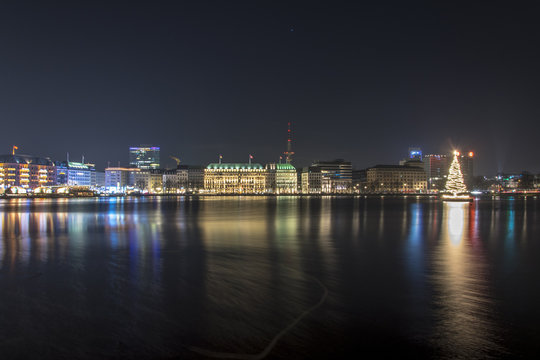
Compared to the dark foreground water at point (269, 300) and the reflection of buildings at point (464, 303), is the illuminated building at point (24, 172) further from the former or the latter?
the reflection of buildings at point (464, 303)

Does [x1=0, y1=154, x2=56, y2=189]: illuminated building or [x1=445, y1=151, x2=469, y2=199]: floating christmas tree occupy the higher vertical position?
[x1=0, y1=154, x2=56, y2=189]: illuminated building

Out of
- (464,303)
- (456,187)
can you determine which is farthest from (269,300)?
(456,187)

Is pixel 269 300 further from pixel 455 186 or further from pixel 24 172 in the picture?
pixel 24 172

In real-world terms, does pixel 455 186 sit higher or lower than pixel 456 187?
higher

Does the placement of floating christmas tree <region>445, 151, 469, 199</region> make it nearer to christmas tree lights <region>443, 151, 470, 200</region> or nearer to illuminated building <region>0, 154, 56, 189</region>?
christmas tree lights <region>443, 151, 470, 200</region>

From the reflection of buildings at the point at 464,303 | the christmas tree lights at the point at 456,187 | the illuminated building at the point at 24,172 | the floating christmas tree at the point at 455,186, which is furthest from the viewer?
the illuminated building at the point at 24,172

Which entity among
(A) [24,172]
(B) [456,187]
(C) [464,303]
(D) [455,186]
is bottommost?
(C) [464,303]

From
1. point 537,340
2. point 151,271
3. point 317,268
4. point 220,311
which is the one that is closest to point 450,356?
point 537,340

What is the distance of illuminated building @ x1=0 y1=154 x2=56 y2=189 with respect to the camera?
160875 millimetres

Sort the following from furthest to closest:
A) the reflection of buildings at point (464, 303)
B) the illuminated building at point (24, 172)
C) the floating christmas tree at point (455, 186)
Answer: the illuminated building at point (24, 172)
the floating christmas tree at point (455, 186)
the reflection of buildings at point (464, 303)

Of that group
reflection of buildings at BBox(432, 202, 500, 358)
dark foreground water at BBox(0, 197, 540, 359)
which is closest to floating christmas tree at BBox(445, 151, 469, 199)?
dark foreground water at BBox(0, 197, 540, 359)

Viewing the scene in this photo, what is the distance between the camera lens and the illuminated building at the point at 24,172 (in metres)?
161

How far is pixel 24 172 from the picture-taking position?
166 m

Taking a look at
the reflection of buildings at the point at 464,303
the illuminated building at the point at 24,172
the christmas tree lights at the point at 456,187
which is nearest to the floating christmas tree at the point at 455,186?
the christmas tree lights at the point at 456,187
